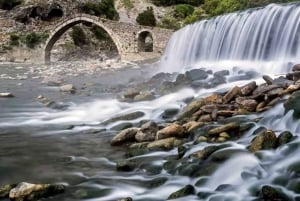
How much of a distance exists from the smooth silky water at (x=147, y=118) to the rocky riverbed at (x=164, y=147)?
20 mm

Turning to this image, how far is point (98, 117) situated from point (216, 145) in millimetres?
5402

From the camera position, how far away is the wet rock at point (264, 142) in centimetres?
694

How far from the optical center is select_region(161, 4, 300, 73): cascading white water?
14.8m

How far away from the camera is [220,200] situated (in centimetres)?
588

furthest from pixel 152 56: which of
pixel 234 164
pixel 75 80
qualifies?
pixel 234 164

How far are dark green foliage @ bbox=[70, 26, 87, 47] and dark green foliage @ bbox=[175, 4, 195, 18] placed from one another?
10114 mm

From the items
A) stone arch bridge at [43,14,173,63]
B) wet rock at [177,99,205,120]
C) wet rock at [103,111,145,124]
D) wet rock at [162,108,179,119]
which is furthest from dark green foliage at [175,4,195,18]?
wet rock at [177,99,205,120]

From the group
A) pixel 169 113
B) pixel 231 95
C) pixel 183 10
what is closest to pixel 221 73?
pixel 169 113

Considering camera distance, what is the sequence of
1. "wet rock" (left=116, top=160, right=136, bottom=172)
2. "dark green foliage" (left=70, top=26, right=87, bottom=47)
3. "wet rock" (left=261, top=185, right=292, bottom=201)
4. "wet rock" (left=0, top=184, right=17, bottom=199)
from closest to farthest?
"wet rock" (left=261, top=185, right=292, bottom=201) → "wet rock" (left=0, top=184, right=17, bottom=199) → "wet rock" (left=116, top=160, right=136, bottom=172) → "dark green foliage" (left=70, top=26, right=87, bottom=47)

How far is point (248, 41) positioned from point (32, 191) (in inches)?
478

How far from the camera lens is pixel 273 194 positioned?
220 inches

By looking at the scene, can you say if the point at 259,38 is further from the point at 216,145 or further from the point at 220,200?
the point at 220,200

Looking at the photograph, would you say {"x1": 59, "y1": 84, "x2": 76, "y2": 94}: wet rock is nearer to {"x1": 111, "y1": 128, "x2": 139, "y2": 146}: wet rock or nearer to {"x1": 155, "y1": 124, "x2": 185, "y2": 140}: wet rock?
{"x1": 111, "y1": 128, "x2": 139, "y2": 146}: wet rock

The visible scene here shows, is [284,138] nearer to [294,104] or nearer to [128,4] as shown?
[294,104]
